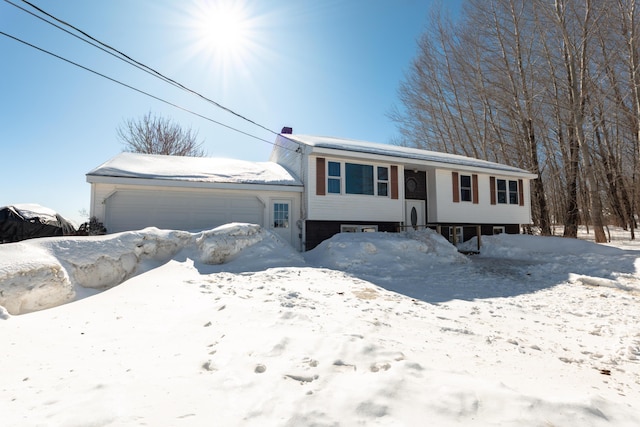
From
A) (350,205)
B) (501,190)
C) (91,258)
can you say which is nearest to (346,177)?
(350,205)

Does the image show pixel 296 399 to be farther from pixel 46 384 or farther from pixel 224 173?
pixel 224 173

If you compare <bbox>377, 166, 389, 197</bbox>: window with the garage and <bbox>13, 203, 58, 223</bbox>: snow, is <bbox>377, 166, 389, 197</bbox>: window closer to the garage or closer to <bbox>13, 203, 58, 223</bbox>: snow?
the garage

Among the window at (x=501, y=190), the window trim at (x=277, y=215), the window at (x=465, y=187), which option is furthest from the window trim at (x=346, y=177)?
the window at (x=501, y=190)

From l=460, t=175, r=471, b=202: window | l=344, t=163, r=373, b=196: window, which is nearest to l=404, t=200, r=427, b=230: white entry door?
l=460, t=175, r=471, b=202: window

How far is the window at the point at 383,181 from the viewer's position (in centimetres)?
1299

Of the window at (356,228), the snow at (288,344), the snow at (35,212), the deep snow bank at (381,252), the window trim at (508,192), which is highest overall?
the window trim at (508,192)

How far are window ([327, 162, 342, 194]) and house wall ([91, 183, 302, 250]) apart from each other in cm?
139

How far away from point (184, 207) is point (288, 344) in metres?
9.12

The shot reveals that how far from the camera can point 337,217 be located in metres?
12.0

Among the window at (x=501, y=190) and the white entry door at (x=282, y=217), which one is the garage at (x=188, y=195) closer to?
the white entry door at (x=282, y=217)

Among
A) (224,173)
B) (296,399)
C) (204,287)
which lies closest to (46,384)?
(296,399)

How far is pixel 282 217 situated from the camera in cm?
1191

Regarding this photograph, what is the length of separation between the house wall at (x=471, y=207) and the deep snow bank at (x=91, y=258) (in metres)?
8.88

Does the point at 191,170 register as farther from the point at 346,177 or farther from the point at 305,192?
the point at 346,177
